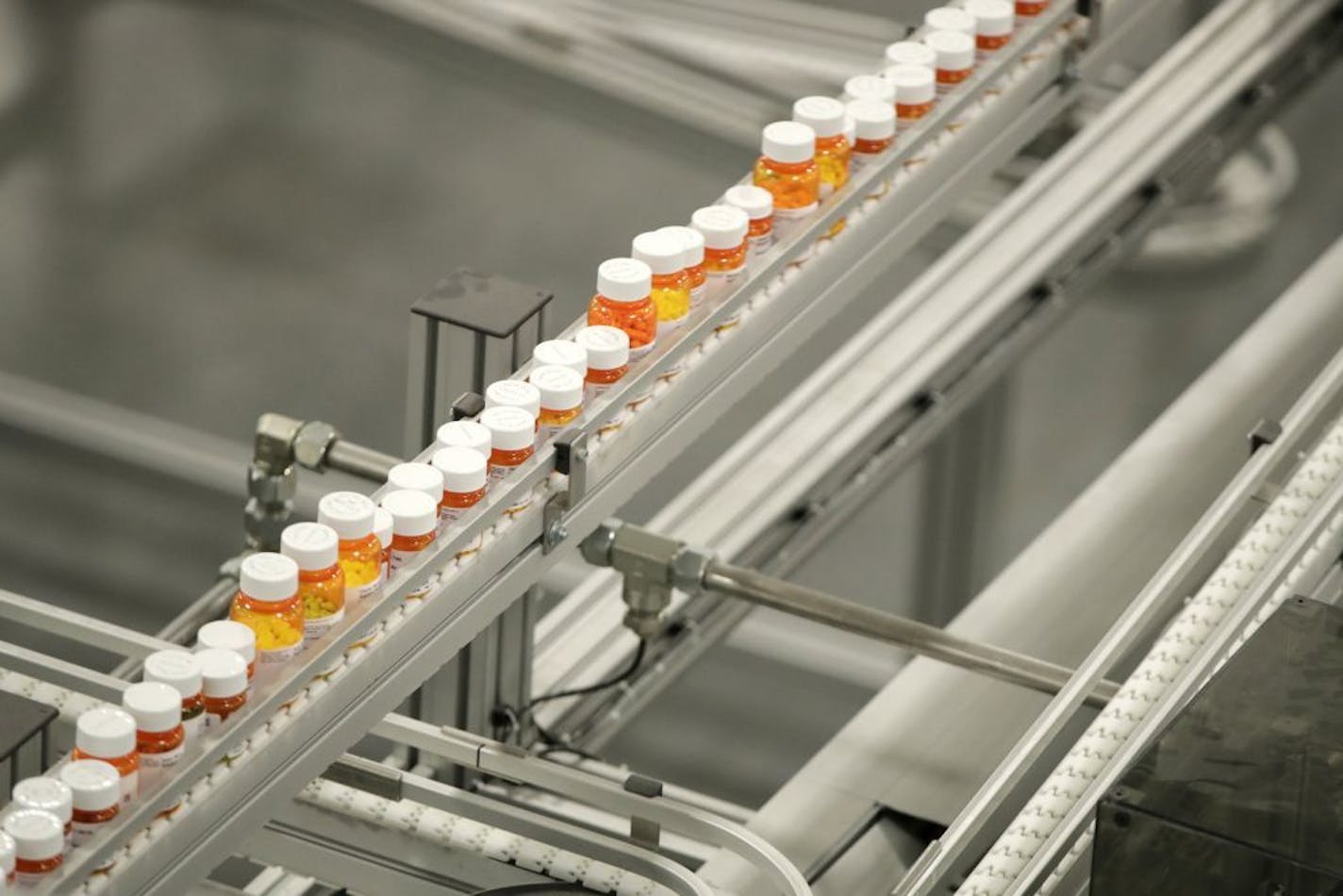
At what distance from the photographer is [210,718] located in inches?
86.7

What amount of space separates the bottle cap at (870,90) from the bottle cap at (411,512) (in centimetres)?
90

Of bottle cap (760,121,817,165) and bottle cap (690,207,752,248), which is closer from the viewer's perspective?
bottle cap (690,207,752,248)

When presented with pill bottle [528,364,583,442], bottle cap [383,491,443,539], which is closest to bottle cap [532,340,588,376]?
pill bottle [528,364,583,442]

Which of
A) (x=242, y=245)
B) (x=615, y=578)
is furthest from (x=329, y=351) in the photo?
(x=615, y=578)

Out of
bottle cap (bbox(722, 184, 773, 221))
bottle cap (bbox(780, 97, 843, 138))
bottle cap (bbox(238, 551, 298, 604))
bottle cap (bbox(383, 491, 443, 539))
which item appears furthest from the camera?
bottle cap (bbox(780, 97, 843, 138))

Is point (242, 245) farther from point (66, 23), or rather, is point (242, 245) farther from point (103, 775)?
point (103, 775)

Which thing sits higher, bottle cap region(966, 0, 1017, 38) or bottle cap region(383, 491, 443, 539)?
bottle cap region(966, 0, 1017, 38)

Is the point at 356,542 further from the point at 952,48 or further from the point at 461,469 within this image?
the point at 952,48

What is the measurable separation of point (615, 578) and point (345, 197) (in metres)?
2.84

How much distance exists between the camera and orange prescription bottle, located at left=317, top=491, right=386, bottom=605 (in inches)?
91.7

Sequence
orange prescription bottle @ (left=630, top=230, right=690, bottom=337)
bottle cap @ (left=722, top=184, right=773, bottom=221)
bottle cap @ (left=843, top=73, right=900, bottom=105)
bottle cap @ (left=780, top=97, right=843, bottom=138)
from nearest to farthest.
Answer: orange prescription bottle @ (left=630, top=230, right=690, bottom=337)
bottle cap @ (left=722, top=184, right=773, bottom=221)
bottle cap @ (left=780, top=97, right=843, bottom=138)
bottle cap @ (left=843, top=73, right=900, bottom=105)

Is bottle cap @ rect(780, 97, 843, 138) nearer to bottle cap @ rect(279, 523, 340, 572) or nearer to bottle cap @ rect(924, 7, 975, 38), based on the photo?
bottle cap @ rect(924, 7, 975, 38)

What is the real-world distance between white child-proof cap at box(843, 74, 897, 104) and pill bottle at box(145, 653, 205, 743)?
1.20 metres

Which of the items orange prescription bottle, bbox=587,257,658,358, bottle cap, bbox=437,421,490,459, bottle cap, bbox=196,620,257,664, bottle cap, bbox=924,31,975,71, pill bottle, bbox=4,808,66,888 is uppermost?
bottle cap, bbox=924,31,975,71
